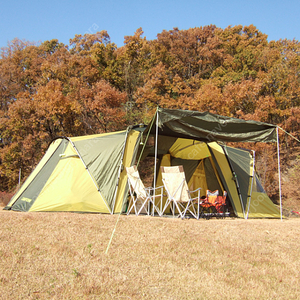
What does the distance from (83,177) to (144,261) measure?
A: 10.5 ft

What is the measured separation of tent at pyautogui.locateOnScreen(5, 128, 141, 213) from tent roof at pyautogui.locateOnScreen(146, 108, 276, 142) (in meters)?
0.97

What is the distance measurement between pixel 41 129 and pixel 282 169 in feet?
40.0

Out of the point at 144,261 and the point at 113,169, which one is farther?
the point at 113,169

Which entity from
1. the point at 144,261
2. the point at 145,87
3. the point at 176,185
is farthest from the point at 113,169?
the point at 145,87

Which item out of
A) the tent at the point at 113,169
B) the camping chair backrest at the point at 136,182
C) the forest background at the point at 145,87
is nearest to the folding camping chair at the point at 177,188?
the tent at the point at 113,169

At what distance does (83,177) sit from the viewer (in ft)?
19.0

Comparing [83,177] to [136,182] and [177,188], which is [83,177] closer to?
[136,182]

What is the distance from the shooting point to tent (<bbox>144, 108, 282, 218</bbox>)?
5586 mm

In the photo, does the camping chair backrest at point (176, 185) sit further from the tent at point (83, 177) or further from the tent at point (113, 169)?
the tent at point (83, 177)

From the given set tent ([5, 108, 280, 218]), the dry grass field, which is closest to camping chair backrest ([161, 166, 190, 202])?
tent ([5, 108, 280, 218])

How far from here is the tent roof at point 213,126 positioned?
5.36 metres

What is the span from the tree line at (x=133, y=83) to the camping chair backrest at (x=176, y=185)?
8.81m

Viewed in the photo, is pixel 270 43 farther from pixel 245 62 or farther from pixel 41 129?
pixel 41 129

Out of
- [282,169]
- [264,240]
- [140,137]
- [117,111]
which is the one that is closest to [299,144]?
[282,169]
